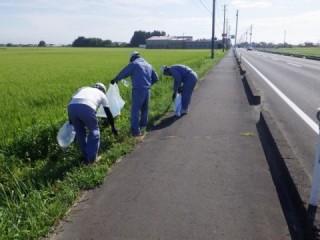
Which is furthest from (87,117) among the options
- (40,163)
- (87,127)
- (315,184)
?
(315,184)

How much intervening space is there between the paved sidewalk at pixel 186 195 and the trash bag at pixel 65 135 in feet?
2.83

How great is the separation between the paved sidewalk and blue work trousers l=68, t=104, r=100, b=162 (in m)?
0.45

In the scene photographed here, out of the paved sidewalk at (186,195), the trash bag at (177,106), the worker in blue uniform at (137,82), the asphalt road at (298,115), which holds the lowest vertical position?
the asphalt road at (298,115)

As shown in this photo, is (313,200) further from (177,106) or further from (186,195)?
(177,106)

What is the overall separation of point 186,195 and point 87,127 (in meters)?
1.95

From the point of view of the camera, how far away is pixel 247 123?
285 inches

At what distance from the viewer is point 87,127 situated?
5.02 meters

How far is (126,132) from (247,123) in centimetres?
252

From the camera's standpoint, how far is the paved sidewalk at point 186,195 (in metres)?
3.08

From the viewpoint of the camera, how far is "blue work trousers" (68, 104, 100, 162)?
4766mm

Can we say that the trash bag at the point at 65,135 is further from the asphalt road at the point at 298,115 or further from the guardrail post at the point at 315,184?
the guardrail post at the point at 315,184

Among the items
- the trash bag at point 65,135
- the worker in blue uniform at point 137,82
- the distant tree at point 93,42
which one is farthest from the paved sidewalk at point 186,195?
the distant tree at point 93,42

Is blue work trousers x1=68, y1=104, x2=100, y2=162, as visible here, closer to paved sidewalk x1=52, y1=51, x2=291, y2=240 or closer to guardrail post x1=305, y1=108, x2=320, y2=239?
paved sidewalk x1=52, y1=51, x2=291, y2=240

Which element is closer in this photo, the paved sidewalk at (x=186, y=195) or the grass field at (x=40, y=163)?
the paved sidewalk at (x=186, y=195)
